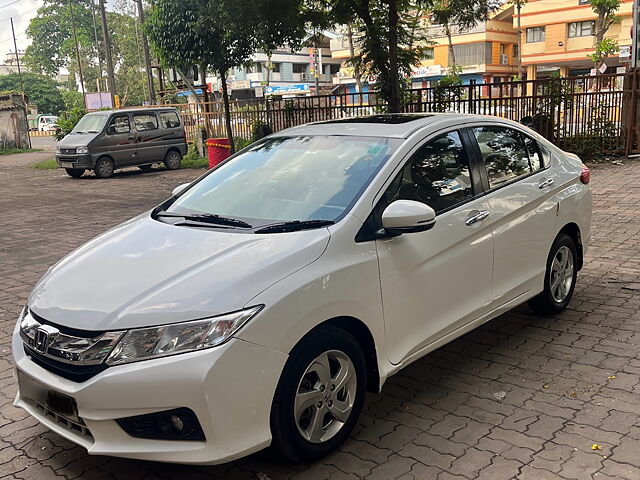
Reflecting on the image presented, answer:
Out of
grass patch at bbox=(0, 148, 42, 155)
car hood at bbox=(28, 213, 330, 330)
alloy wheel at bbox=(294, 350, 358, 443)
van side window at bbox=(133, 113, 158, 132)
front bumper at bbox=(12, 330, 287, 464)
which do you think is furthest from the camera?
grass patch at bbox=(0, 148, 42, 155)

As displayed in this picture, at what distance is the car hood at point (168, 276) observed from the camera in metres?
2.74

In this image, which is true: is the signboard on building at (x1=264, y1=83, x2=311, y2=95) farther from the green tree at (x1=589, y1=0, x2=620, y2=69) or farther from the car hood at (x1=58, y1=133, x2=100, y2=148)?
the car hood at (x1=58, y1=133, x2=100, y2=148)

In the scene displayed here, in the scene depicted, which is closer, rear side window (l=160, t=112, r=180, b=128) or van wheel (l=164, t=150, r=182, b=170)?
rear side window (l=160, t=112, r=180, b=128)

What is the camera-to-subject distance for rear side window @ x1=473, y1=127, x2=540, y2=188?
4281 mm

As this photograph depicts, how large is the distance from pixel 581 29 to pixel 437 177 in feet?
158

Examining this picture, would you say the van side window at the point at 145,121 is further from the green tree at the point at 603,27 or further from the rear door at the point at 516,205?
the green tree at the point at 603,27

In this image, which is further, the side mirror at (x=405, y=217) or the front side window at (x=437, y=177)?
the front side window at (x=437, y=177)

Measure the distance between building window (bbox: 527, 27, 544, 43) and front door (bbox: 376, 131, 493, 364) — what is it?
49262mm

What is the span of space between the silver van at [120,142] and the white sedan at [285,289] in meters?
14.1

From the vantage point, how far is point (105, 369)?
2680 millimetres

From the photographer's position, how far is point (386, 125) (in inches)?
161

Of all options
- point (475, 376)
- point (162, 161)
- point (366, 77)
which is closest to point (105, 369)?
point (475, 376)

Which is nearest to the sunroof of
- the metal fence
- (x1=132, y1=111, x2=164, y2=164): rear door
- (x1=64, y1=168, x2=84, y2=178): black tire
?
the metal fence

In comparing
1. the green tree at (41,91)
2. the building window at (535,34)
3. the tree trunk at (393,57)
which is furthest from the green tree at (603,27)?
the green tree at (41,91)
